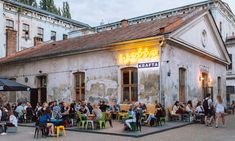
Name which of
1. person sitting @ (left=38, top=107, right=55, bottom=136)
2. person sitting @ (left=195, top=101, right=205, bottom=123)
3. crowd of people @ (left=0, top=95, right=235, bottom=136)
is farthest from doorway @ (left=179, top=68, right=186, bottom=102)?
person sitting @ (left=38, top=107, right=55, bottom=136)

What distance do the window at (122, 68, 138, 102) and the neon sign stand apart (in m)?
0.58

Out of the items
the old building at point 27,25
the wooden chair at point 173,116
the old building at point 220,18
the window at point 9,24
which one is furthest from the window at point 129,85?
the window at point 9,24

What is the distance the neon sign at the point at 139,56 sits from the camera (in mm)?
16984

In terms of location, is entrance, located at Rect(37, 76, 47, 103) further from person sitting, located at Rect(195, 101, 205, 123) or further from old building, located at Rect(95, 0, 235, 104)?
old building, located at Rect(95, 0, 235, 104)

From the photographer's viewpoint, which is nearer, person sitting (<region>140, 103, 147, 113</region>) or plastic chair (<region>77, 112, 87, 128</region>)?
plastic chair (<region>77, 112, 87, 128</region>)

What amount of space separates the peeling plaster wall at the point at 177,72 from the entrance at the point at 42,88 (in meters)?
10.5

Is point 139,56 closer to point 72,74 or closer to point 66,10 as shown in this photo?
point 72,74

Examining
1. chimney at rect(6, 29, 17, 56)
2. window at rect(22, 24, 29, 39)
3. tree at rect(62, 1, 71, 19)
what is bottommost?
chimney at rect(6, 29, 17, 56)

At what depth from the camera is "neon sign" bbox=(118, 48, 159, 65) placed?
16984 mm

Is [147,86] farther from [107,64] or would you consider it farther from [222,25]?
[222,25]

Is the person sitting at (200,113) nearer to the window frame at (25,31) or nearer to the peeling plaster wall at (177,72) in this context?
the peeling plaster wall at (177,72)

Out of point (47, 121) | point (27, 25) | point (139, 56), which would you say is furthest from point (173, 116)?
point (27, 25)

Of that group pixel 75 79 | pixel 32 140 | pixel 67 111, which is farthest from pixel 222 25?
pixel 32 140

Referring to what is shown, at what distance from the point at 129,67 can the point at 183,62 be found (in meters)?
3.50
